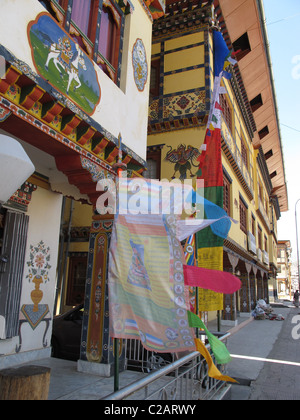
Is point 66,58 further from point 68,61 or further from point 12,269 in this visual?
point 12,269

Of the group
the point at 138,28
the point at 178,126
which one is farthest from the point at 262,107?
the point at 138,28

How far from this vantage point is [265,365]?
27.2 feet

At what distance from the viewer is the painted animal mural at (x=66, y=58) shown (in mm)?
4469

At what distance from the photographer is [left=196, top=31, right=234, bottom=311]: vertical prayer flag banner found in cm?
549

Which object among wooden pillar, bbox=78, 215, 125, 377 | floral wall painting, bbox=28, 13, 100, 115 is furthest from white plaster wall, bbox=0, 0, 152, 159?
wooden pillar, bbox=78, 215, 125, 377

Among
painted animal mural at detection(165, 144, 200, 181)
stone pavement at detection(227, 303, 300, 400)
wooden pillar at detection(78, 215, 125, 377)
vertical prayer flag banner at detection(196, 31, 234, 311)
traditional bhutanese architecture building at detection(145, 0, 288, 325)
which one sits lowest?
stone pavement at detection(227, 303, 300, 400)

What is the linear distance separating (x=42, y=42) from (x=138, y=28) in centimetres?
337

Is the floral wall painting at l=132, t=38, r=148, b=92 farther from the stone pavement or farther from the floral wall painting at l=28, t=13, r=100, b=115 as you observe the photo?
the stone pavement

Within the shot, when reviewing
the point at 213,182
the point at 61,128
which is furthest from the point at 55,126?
the point at 213,182

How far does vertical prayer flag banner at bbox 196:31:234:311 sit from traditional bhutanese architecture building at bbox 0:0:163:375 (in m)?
1.33

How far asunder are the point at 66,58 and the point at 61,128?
39.0 inches

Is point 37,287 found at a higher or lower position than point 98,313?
higher

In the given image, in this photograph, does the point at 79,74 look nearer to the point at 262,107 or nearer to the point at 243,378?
the point at 243,378

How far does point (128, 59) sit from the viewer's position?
21.2 ft
